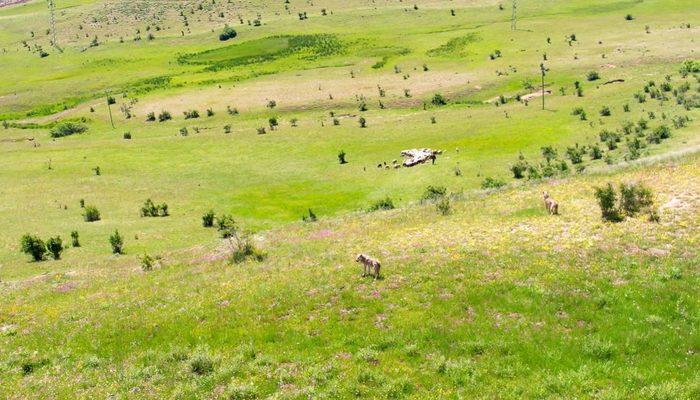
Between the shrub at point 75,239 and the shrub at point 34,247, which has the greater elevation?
the shrub at point 34,247

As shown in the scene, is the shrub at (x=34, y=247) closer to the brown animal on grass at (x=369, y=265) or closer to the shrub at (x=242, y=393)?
the brown animal on grass at (x=369, y=265)

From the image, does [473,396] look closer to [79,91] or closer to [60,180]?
[60,180]

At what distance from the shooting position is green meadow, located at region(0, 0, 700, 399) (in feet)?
68.8

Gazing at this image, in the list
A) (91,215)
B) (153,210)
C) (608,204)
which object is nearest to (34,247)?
(91,215)

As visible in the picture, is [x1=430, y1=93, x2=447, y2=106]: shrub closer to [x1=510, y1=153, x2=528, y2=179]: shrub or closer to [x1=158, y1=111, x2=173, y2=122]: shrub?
[x1=510, y1=153, x2=528, y2=179]: shrub

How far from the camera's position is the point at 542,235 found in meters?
34.2

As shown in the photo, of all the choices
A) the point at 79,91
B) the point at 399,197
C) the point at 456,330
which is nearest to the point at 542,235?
the point at 456,330

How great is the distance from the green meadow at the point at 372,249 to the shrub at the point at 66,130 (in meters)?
0.59

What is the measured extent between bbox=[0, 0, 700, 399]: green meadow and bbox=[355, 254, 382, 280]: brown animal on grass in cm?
61

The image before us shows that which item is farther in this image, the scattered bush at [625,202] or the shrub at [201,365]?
the scattered bush at [625,202]

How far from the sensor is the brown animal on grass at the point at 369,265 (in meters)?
29.6

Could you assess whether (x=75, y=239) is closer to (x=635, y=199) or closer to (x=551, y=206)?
(x=551, y=206)

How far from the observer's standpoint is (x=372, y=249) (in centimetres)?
3684

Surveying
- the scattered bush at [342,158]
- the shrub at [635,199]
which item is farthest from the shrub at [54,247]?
the shrub at [635,199]
